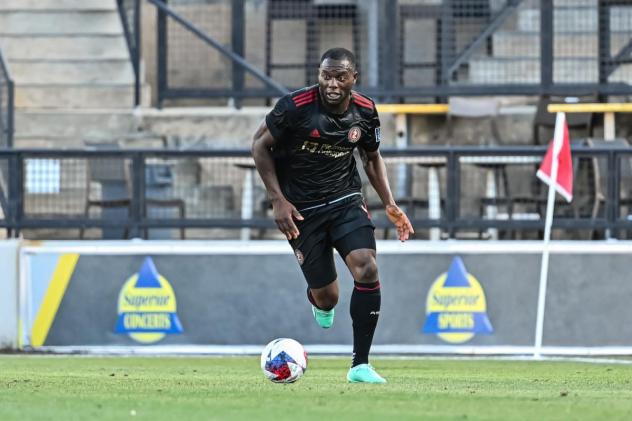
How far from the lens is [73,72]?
2308 cm

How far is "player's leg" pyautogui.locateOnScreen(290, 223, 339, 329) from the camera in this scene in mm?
10484

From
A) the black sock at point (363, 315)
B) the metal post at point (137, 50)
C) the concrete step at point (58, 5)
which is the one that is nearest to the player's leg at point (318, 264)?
the black sock at point (363, 315)

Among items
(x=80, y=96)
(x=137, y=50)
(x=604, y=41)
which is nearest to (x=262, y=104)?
(x=137, y=50)

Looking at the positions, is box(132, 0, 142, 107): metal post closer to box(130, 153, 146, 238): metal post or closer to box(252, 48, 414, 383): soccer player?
box(130, 153, 146, 238): metal post

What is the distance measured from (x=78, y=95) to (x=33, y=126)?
0.86 m

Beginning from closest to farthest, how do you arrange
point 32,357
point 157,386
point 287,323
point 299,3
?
point 157,386 → point 32,357 → point 287,323 → point 299,3

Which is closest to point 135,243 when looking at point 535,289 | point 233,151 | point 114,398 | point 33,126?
point 233,151

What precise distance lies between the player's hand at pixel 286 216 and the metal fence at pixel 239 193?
680 cm

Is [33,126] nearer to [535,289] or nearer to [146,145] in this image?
[146,145]

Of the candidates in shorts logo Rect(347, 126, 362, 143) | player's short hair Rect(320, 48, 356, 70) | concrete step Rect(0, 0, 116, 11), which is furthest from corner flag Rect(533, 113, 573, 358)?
concrete step Rect(0, 0, 116, 11)

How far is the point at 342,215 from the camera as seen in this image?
10398 millimetres

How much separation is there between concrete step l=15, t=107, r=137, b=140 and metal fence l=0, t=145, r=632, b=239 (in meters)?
5.13

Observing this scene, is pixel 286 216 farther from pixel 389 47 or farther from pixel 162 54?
pixel 162 54

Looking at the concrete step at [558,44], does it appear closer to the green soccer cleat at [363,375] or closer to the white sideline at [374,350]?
the white sideline at [374,350]
